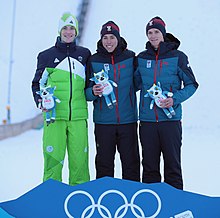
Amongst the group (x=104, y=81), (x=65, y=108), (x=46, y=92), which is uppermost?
(x=104, y=81)

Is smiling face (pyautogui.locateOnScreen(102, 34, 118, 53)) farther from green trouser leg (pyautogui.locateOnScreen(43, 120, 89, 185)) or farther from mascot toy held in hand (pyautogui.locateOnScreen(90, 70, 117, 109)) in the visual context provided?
green trouser leg (pyautogui.locateOnScreen(43, 120, 89, 185))

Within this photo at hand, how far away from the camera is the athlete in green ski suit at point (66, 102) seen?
12.4 ft

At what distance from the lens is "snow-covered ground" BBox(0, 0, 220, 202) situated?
5.47 meters

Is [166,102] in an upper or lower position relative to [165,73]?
lower

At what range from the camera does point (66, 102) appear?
3.78 metres

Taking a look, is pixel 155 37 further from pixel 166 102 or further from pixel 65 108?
pixel 65 108

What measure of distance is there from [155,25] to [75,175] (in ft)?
4.72

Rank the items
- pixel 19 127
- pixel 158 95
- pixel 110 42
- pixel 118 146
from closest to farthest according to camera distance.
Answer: pixel 158 95
pixel 110 42
pixel 118 146
pixel 19 127

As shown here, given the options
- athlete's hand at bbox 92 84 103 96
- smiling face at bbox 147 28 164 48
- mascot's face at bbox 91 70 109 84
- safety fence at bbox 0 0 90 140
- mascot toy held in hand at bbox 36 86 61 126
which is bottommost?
safety fence at bbox 0 0 90 140

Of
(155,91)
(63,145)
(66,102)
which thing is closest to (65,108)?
(66,102)

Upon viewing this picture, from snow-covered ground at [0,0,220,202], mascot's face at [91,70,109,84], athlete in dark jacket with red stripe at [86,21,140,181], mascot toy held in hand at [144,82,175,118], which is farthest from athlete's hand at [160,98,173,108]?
snow-covered ground at [0,0,220,202]

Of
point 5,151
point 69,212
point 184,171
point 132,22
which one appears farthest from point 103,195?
point 132,22

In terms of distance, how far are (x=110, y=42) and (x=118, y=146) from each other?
90 centimetres

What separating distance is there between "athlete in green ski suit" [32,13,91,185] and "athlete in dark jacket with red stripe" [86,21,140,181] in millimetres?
124
